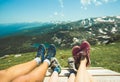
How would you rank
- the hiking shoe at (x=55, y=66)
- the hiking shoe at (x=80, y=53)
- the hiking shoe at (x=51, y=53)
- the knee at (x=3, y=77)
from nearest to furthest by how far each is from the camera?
the knee at (x=3, y=77) → the hiking shoe at (x=55, y=66) → the hiking shoe at (x=80, y=53) → the hiking shoe at (x=51, y=53)

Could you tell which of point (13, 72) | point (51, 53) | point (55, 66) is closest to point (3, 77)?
point (13, 72)

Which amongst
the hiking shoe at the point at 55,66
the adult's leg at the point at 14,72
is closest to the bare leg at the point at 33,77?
the adult's leg at the point at 14,72

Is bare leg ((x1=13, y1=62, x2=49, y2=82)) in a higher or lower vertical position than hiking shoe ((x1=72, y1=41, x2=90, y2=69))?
higher

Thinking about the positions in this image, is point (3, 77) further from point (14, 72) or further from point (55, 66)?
point (55, 66)

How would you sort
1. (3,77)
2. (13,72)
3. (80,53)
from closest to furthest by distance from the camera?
1. (3,77)
2. (13,72)
3. (80,53)

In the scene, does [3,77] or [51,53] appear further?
[51,53]

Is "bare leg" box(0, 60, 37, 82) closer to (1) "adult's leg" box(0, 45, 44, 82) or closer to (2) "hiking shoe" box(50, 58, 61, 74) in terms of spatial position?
(1) "adult's leg" box(0, 45, 44, 82)

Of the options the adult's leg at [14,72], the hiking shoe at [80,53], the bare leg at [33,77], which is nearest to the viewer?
the bare leg at [33,77]

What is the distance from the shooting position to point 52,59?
7.57m

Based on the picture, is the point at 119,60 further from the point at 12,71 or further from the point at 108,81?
the point at 12,71

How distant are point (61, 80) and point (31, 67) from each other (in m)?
0.90

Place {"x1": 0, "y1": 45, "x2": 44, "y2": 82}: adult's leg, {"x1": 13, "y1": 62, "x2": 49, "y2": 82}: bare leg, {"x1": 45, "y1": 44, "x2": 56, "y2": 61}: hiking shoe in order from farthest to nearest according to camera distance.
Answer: {"x1": 45, "y1": 44, "x2": 56, "y2": 61}: hiking shoe
{"x1": 0, "y1": 45, "x2": 44, "y2": 82}: adult's leg
{"x1": 13, "y1": 62, "x2": 49, "y2": 82}: bare leg

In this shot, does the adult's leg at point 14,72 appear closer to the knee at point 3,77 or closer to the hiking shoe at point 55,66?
the knee at point 3,77

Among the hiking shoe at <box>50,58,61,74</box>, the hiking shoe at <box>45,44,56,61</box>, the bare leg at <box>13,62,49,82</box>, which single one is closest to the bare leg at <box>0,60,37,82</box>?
the bare leg at <box>13,62,49,82</box>
